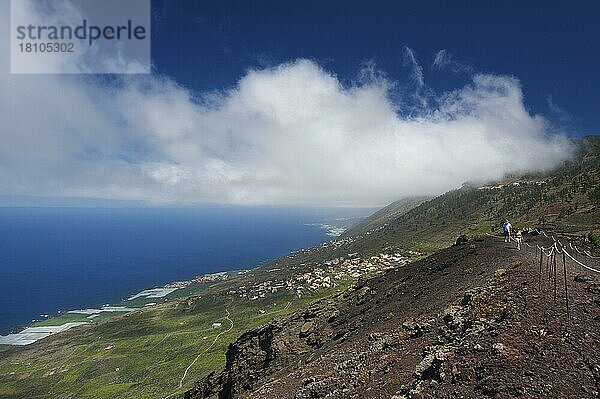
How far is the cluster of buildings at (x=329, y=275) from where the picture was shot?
134500 mm

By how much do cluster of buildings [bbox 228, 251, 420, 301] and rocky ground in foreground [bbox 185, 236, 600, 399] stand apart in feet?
331

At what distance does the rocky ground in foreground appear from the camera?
11836 mm

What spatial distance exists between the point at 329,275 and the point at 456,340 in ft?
442

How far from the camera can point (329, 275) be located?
147 meters

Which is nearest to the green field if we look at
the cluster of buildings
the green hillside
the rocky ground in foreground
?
the cluster of buildings

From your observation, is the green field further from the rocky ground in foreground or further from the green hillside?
the green hillside

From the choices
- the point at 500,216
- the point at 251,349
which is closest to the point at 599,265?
the point at 251,349

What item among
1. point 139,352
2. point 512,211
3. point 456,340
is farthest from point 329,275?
point 456,340

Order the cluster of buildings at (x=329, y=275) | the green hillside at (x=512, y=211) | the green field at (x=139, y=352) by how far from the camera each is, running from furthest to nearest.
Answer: the cluster of buildings at (x=329, y=275), the green hillside at (x=512, y=211), the green field at (x=139, y=352)

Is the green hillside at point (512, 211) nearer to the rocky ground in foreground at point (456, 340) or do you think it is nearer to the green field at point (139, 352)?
the green field at point (139, 352)

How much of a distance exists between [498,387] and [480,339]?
2.74 m

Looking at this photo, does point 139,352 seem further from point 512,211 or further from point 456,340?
point 512,211

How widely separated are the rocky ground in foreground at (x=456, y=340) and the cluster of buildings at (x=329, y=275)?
3973 inches

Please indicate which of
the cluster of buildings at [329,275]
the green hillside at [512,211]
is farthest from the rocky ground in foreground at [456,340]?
the cluster of buildings at [329,275]
